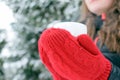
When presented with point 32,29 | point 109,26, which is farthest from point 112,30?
point 32,29

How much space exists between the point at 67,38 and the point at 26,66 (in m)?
2.02

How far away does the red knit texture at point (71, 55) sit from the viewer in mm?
952

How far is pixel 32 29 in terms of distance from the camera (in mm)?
3051

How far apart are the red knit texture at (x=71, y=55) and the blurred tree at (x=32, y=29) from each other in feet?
6.18

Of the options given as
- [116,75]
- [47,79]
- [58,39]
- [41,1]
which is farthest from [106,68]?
[41,1]

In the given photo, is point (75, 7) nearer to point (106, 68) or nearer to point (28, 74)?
point (28, 74)

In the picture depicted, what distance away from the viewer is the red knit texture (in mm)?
952

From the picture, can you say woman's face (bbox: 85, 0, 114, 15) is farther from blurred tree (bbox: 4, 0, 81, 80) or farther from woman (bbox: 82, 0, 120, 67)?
blurred tree (bbox: 4, 0, 81, 80)

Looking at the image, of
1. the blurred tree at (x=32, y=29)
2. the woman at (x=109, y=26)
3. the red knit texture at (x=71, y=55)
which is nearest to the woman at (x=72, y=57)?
the red knit texture at (x=71, y=55)

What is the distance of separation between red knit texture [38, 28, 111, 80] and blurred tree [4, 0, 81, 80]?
6.18ft

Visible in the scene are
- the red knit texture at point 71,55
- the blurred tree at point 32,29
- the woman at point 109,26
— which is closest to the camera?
the red knit texture at point 71,55

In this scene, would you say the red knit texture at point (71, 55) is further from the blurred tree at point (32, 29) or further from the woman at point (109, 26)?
the blurred tree at point (32, 29)

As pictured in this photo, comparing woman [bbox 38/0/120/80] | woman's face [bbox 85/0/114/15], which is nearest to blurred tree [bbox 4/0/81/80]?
woman's face [bbox 85/0/114/15]

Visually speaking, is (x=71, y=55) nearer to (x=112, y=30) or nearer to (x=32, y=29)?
(x=112, y=30)
